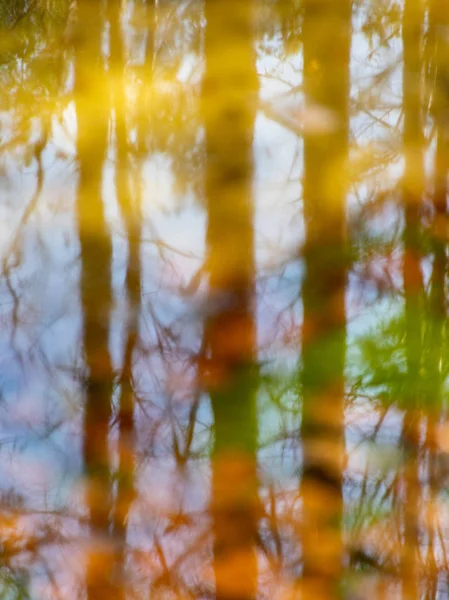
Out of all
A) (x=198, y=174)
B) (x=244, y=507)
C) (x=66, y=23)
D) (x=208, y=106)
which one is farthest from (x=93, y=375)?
(x=66, y=23)

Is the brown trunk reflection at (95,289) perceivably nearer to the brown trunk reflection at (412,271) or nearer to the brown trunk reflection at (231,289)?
the brown trunk reflection at (231,289)

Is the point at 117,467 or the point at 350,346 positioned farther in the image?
the point at 350,346

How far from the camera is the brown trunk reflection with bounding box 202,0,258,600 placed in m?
0.86

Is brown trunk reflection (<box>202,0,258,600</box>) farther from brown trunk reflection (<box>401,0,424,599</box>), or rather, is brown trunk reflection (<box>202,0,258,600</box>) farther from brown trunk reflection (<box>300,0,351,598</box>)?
brown trunk reflection (<box>401,0,424,599</box>)

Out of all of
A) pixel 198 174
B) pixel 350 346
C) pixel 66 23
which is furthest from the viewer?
pixel 66 23

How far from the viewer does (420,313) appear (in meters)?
1.02

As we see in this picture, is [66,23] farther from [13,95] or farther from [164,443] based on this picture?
[164,443]

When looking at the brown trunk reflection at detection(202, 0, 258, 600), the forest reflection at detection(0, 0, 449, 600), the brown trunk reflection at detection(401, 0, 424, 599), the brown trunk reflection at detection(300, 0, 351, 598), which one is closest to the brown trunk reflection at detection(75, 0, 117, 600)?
the forest reflection at detection(0, 0, 449, 600)

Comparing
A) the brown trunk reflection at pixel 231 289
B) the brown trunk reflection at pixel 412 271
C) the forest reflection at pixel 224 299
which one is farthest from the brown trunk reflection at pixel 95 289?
the brown trunk reflection at pixel 412 271

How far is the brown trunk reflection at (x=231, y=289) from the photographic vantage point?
858 millimetres

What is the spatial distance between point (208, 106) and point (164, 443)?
631 mm

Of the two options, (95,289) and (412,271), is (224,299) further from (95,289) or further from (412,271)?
(412,271)

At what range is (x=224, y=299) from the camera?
3.34 feet

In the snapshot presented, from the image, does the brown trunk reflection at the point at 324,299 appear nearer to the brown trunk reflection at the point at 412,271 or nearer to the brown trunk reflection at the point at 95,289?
the brown trunk reflection at the point at 412,271
